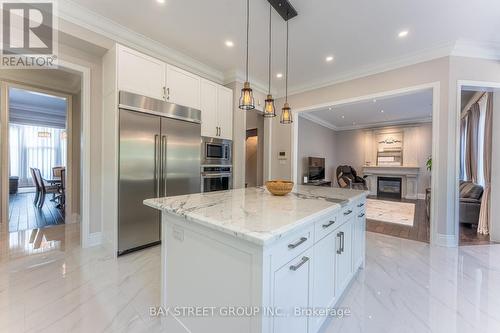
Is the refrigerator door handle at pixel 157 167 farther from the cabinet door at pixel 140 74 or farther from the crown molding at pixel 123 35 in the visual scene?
the crown molding at pixel 123 35

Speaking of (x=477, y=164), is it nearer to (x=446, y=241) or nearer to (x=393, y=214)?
(x=393, y=214)

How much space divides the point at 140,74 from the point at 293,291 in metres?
2.96

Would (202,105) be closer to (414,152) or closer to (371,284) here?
(371,284)

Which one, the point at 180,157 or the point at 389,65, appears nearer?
the point at 180,157

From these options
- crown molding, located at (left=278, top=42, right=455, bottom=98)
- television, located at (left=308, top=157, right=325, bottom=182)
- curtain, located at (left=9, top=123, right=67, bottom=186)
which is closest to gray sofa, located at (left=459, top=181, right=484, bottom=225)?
crown molding, located at (left=278, top=42, right=455, bottom=98)

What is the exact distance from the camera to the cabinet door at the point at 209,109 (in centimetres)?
351

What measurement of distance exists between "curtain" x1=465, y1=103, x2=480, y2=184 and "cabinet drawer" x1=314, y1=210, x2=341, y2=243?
5.28 meters

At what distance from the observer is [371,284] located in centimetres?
211

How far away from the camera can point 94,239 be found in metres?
2.95

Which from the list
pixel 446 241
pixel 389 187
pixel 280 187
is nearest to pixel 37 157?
pixel 280 187

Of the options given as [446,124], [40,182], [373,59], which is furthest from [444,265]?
[40,182]

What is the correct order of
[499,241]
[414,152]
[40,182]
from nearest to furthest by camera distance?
[499,241] < [40,182] < [414,152]

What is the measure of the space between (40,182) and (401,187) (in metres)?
11.0

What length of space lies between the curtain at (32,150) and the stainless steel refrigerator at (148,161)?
23.3ft
